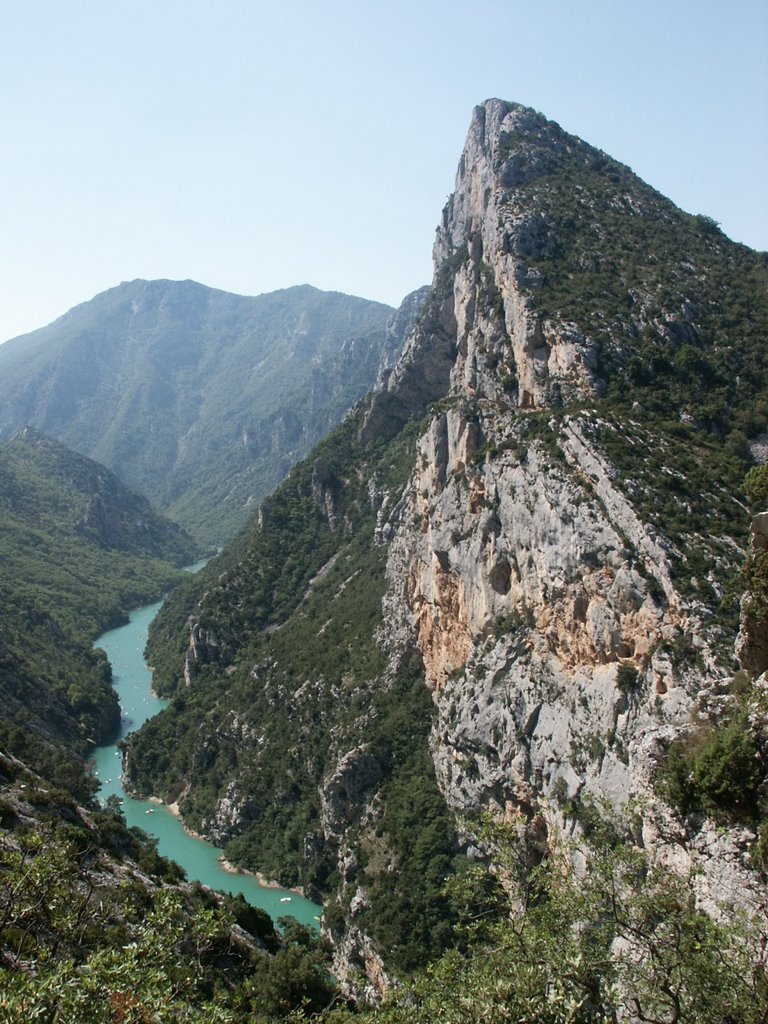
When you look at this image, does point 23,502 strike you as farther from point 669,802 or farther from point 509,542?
point 669,802

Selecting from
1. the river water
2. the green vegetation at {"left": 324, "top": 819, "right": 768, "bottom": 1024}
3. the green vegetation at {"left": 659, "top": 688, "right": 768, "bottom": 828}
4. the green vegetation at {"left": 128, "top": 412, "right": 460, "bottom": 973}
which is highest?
the green vegetation at {"left": 659, "top": 688, "right": 768, "bottom": 828}

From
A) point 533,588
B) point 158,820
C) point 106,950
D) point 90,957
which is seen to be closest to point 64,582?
point 158,820

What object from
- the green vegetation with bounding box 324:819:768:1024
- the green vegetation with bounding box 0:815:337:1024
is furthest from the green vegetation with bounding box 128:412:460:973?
the green vegetation with bounding box 324:819:768:1024

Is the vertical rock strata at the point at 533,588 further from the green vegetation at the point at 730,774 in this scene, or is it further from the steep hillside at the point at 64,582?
the steep hillside at the point at 64,582

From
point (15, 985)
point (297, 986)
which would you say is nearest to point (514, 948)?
point (15, 985)

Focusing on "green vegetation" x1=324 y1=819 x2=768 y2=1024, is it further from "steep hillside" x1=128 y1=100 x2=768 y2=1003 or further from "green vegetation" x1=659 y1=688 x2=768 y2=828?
"green vegetation" x1=659 y1=688 x2=768 y2=828
